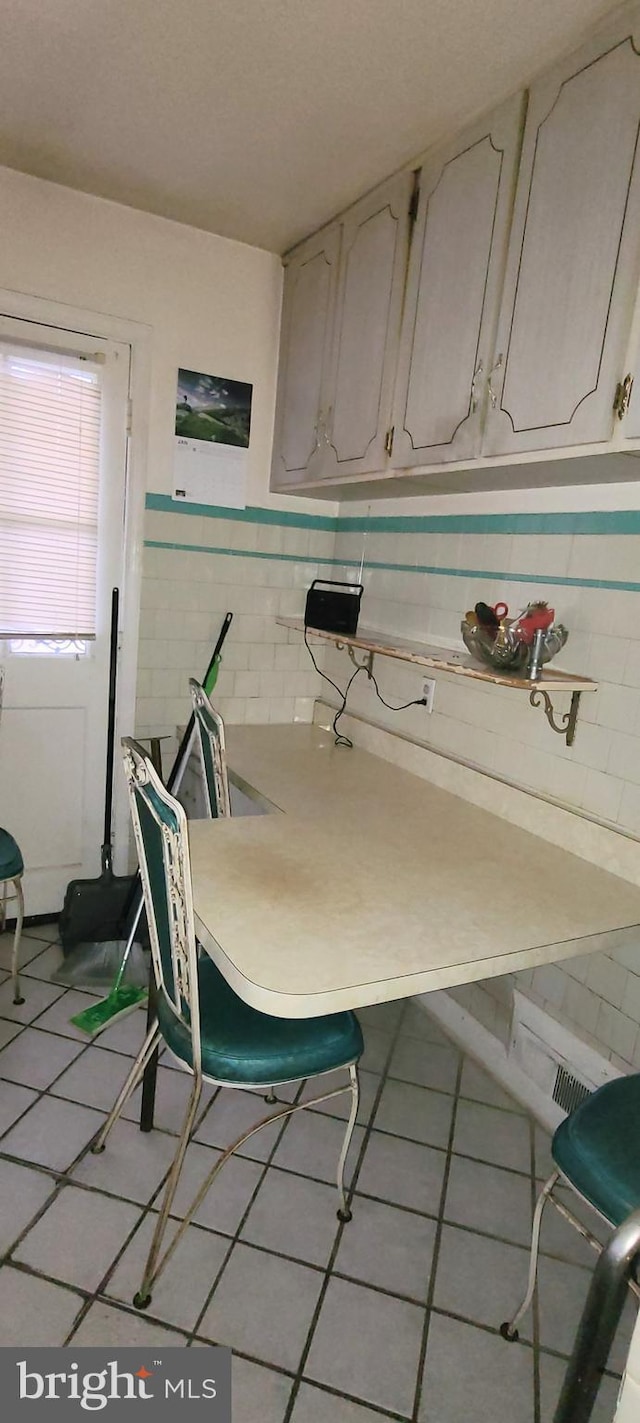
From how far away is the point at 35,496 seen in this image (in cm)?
248

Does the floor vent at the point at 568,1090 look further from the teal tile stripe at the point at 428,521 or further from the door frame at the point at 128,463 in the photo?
the door frame at the point at 128,463

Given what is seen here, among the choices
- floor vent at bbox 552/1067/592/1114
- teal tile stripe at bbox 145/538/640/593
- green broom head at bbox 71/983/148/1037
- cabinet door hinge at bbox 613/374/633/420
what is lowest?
green broom head at bbox 71/983/148/1037

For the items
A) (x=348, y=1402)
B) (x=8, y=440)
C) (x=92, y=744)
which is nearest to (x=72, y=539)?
(x=8, y=440)

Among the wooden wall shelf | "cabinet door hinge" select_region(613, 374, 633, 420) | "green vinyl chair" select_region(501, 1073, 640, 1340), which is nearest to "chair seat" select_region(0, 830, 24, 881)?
the wooden wall shelf

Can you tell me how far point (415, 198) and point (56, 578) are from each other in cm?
157

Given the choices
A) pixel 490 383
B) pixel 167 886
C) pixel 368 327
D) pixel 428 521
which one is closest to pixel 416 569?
pixel 428 521

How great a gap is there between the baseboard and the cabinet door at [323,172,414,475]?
1577 mm

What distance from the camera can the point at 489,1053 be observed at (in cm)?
214

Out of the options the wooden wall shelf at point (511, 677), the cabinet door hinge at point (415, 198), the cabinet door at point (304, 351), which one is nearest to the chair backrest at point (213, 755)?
the wooden wall shelf at point (511, 677)

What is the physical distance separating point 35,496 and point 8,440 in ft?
0.61

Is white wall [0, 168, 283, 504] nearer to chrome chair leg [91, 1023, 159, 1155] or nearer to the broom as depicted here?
the broom

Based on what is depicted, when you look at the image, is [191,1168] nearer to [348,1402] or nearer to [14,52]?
[348,1402]

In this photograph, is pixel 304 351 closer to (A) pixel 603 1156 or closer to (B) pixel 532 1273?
(A) pixel 603 1156

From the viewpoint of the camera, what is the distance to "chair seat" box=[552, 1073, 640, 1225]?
3.77ft
